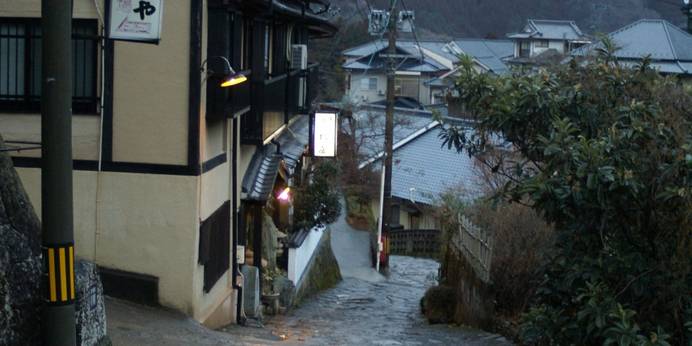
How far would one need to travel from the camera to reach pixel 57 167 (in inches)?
244

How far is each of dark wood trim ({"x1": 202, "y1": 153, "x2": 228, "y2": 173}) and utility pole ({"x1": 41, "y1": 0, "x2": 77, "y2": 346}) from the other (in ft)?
18.9

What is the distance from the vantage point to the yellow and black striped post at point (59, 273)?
6316 mm

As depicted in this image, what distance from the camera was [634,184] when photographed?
7.57 metres

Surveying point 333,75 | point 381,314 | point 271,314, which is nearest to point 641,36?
point 333,75

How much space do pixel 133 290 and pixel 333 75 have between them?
44986 mm

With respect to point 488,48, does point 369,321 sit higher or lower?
lower

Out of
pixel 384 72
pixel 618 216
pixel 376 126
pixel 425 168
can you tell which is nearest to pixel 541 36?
pixel 384 72

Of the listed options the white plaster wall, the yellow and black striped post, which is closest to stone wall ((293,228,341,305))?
the white plaster wall

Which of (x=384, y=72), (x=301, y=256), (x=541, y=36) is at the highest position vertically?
(x=541, y=36)

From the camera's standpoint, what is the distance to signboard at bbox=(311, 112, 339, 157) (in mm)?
22578

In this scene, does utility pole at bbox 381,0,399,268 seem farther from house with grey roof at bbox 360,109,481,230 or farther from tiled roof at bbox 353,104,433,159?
tiled roof at bbox 353,104,433,159

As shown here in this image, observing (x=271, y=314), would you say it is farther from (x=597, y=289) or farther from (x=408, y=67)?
(x=408, y=67)

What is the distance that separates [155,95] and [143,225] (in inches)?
68.0

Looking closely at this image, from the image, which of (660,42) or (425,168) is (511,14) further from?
(425,168)
